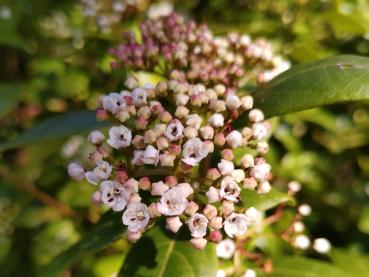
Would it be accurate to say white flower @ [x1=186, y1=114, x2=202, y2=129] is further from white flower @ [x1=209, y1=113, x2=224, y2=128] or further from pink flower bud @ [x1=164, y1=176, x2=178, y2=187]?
pink flower bud @ [x1=164, y1=176, x2=178, y2=187]

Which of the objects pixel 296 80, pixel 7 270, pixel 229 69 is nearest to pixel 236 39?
pixel 229 69

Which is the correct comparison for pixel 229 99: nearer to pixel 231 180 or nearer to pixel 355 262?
pixel 231 180

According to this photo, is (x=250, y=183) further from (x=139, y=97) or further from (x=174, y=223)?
(x=139, y=97)

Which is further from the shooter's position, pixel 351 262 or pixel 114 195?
pixel 351 262

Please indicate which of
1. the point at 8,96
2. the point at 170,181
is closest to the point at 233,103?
the point at 170,181

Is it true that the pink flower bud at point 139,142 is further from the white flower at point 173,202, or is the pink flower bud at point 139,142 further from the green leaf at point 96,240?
the green leaf at point 96,240
